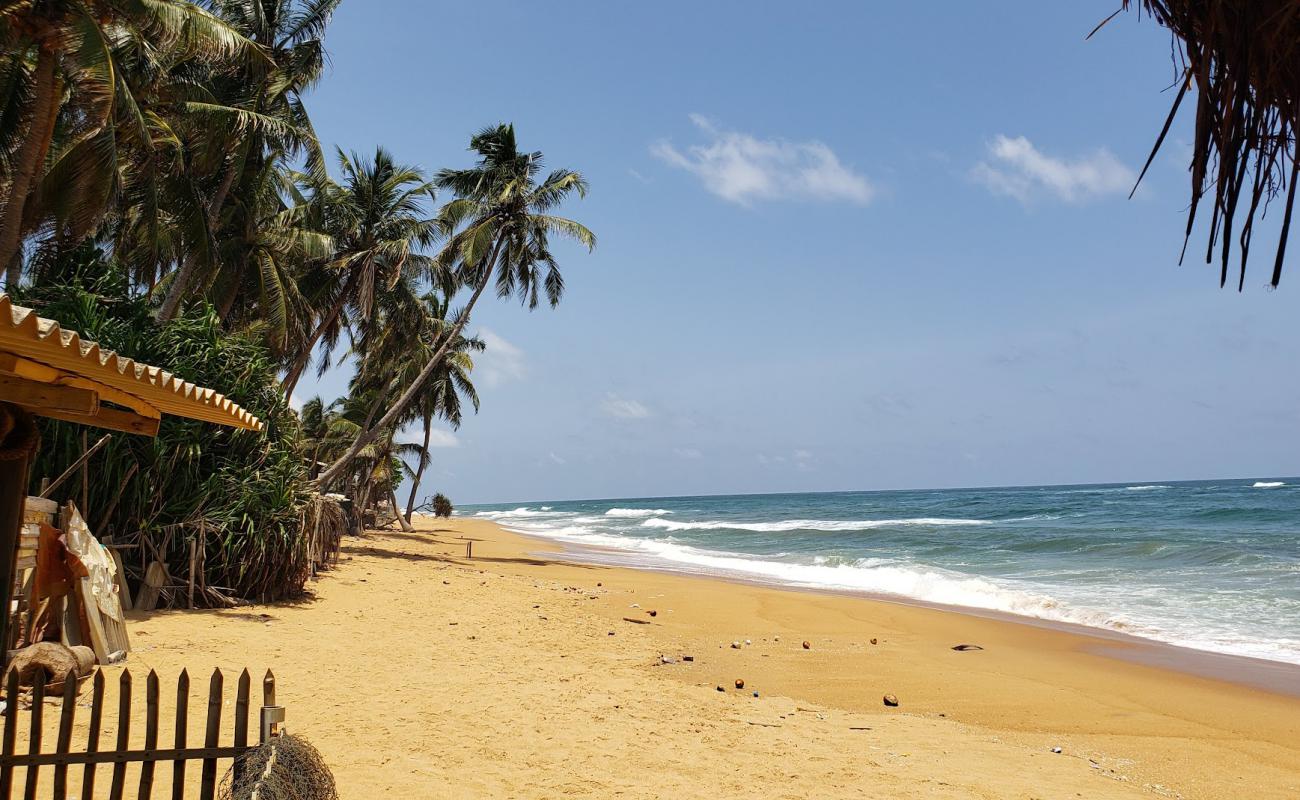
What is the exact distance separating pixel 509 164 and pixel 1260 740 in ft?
67.6

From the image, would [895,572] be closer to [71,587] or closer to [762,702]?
[762,702]

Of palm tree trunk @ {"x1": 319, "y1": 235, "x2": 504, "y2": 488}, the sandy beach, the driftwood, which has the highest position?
palm tree trunk @ {"x1": 319, "y1": 235, "x2": 504, "y2": 488}

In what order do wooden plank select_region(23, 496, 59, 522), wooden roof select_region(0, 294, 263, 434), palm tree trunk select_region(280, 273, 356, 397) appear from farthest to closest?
1. palm tree trunk select_region(280, 273, 356, 397)
2. wooden plank select_region(23, 496, 59, 522)
3. wooden roof select_region(0, 294, 263, 434)

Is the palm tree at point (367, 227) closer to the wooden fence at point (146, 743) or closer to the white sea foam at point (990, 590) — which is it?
the white sea foam at point (990, 590)

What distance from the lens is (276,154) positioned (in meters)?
18.2

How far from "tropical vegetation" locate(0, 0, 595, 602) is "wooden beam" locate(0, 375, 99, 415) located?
6600 millimetres

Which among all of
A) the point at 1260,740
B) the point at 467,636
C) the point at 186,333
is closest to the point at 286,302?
the point at 186,333

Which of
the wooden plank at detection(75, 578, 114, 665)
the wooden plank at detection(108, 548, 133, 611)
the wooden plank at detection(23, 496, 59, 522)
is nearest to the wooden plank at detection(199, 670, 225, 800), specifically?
the wooden plank at detection(75, 578, 114, 665)

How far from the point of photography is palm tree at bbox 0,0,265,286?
33.9ft

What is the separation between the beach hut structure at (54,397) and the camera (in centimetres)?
276

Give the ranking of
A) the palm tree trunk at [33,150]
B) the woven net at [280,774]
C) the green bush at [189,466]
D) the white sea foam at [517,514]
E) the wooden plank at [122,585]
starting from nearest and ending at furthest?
the woven net at [280,774]
the wooden plank at [122,585]
the green bush at [189,466]
the palm tree trunk at [33,150]
the white sea foam at [517,514]

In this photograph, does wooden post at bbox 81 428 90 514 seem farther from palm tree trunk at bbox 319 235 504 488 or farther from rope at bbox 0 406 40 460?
palm tree trunk at bbox 319 235 504 488

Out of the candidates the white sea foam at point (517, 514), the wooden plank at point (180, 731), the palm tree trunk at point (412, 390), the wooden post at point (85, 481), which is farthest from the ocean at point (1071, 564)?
the white sea foam at point (517, 514)

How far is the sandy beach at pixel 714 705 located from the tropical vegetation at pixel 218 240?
1467mm
